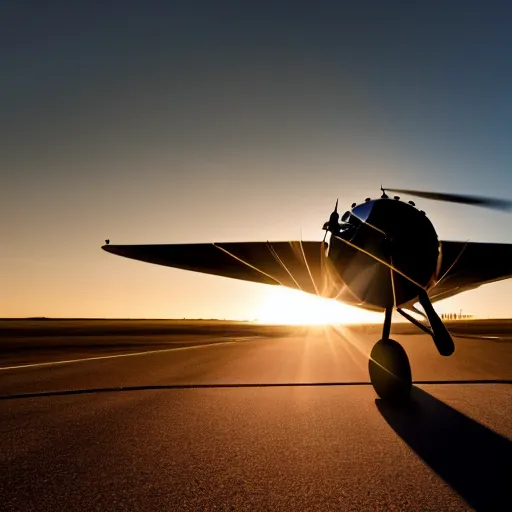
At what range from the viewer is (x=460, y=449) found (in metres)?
4.44

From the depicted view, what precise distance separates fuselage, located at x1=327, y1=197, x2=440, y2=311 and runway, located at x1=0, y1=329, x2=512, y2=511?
187 centimetres

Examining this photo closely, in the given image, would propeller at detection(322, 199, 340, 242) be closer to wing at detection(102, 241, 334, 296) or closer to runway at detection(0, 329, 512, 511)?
wing at detection(102, 241, 334, 296)

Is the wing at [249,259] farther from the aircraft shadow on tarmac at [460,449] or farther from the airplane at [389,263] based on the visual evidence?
the aircraft shadow on tarmac at [460,449]

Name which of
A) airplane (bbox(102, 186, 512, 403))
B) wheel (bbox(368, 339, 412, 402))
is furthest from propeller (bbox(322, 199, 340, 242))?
wheel (bbox(368, 339, 412, 402))

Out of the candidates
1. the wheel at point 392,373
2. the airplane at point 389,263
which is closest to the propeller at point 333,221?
the airplane at point 389,263

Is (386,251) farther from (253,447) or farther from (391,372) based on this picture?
(253,447)

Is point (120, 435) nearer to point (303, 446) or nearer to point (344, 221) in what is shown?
point (303, 446)

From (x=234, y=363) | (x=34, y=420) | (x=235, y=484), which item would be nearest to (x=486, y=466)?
(x=235, y=484)

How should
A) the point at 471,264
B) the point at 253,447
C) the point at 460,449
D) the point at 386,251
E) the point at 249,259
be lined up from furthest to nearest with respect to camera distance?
1. the point at 249,259
2. the point at 471,264
3. the point at 386,251
4. the point at 253,447
5. the point at 460,449

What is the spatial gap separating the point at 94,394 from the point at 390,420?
17.9ft

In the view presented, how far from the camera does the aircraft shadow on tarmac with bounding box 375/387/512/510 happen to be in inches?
129

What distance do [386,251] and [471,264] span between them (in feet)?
13.7

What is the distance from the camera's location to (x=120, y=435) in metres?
5.11

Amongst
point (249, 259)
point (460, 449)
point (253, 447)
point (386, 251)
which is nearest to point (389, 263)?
point (386, 251)
